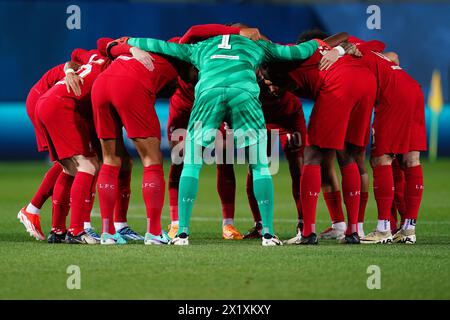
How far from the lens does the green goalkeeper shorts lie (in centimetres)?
919

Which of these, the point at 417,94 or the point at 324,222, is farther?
the point at 324,222

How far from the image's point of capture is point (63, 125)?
392 inches

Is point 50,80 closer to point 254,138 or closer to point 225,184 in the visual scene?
point 225,184

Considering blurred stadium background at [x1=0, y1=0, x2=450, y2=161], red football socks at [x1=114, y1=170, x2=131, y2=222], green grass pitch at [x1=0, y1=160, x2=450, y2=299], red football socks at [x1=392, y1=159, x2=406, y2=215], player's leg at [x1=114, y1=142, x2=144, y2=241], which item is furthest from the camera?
blurred stadium background at [x1=0, y1=0, x2=450, y2=161]

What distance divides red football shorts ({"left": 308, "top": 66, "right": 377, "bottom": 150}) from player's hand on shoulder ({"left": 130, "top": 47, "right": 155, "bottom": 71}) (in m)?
1.60

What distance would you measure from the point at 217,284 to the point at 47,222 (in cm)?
581

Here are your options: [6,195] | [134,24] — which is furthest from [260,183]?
[134,24]

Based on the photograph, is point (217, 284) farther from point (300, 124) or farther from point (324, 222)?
point (324, 222)

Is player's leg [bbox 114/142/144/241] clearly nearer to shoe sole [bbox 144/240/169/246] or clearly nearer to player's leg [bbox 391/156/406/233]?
shoe sole [bbox 144/240/169/246]

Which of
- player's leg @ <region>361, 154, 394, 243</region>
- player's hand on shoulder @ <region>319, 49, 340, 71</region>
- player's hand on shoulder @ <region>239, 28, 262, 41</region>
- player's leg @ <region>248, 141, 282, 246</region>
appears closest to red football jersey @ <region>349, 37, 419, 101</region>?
player's hand on shoulder @ <region>319, 49, 340, 71</region>

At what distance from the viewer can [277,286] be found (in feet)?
23.6

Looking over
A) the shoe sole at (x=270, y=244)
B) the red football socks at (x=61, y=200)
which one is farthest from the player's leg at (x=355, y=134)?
the red football socks at (x=61, y=200)

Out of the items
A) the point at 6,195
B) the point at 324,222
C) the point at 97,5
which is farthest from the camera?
the point at 97,5

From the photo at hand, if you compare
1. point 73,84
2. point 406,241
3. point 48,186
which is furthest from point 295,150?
point 48,186
